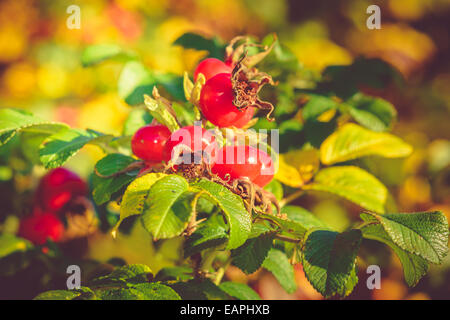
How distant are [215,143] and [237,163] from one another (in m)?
0.06

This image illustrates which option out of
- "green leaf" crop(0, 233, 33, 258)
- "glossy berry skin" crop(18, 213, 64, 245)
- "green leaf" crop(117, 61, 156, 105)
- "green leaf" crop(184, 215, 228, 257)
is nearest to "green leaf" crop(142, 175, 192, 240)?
"green leaf" crop(184, 215, 228, 257)

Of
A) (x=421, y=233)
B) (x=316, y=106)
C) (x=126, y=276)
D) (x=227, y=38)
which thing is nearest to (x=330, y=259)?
(x=421, y=233)

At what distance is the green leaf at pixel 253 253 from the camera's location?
0.76 meters

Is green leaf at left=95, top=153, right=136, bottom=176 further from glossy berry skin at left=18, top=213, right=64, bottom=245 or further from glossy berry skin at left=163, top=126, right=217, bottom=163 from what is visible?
glossy berry skin at left=18, top=213, right=64, bottom=245

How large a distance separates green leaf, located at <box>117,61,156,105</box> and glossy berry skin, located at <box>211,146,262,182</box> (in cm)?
34

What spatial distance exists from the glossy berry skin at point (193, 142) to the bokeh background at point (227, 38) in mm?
660

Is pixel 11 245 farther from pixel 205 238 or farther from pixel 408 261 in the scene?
pixel 408 261

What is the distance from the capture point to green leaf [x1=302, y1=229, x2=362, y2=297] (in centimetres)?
67

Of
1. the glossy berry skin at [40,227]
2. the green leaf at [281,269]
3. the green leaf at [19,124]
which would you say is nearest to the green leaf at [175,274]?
the green leaf at [281,269]

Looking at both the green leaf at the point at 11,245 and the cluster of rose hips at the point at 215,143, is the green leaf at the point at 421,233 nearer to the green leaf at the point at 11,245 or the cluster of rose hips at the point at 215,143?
the cluster of rose hips at the point at 215,143

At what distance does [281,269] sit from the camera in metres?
0.94

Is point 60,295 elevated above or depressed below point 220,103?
below

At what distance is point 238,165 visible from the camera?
74 cm
